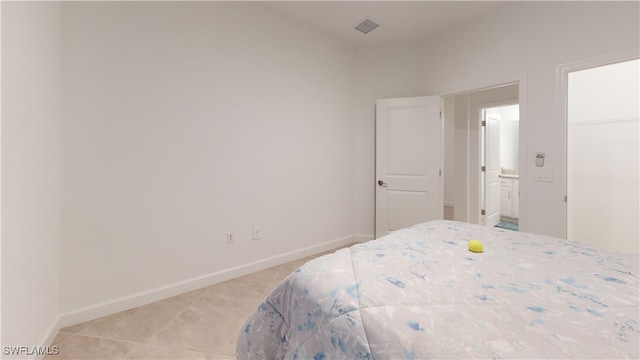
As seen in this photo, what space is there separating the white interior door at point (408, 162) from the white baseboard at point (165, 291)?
1101 mm

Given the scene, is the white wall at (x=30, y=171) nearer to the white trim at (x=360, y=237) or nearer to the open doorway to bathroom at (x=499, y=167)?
the white trim at (x=360, y=237)

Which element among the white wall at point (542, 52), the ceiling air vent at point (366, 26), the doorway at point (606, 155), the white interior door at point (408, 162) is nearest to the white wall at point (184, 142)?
the ceiling air vent at point (366, 26)

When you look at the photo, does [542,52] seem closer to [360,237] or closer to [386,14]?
[386,14]

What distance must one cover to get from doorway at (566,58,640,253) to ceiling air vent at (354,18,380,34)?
6.51ft

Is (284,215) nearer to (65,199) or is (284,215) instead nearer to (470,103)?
(65,199)

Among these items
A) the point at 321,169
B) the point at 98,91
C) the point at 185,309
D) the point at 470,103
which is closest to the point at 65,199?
the point at 98,91

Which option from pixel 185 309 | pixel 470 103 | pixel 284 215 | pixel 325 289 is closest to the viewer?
pixel 325 289

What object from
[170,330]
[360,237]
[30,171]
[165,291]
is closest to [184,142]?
[30,171]

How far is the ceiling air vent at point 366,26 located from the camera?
3.00 meters

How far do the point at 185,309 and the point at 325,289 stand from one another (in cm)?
170

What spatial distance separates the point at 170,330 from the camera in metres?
1.81

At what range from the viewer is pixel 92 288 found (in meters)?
1.94

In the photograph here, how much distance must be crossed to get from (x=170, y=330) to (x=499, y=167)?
16.9 ft

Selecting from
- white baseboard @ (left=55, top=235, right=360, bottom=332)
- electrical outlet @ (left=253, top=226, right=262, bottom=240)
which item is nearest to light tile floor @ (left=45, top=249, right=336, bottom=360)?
white baseboard @ (left=55, top=235, right=360, bottom=332)
